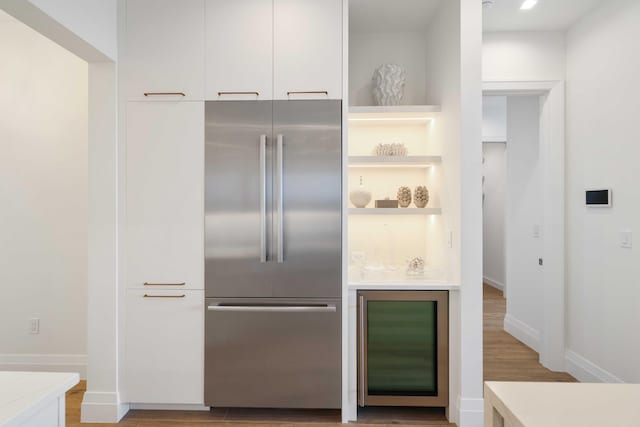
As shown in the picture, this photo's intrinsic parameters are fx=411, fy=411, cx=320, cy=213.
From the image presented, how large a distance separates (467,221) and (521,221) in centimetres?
210

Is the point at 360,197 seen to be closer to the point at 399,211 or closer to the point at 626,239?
the point at 399,211

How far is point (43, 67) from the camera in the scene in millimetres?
3238

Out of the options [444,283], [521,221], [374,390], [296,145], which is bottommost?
[374,390]

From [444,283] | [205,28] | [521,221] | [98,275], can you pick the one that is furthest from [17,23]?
[521,221]

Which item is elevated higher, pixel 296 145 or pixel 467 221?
pixel 296 145

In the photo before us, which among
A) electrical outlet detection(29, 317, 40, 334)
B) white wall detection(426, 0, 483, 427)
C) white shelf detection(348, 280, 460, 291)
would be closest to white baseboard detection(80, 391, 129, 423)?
electrical outlet detection(29, 317, 40, 334)

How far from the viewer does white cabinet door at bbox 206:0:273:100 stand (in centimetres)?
264

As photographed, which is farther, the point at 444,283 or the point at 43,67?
the point at 43,67

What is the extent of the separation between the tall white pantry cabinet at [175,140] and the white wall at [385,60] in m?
0.76

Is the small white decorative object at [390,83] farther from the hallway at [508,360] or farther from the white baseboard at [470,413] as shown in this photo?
the hallway at [508,360]

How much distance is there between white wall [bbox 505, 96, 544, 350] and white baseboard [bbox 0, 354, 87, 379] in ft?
13.0

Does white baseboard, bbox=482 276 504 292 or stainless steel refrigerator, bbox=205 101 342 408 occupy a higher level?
stainless steel refrigerator, bbox=205 101 342 408

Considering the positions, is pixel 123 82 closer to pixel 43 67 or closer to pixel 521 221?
pixel 43 67

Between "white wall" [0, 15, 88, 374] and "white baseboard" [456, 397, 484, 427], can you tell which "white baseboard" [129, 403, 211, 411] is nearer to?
"white wall" [0, 15, 88, 374]
